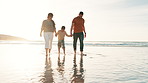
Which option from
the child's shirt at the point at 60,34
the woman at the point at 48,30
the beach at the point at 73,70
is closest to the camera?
the beach at the point at 73,70

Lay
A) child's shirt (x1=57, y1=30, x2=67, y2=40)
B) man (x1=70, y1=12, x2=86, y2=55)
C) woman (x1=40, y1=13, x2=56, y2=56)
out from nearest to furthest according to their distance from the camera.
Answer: woman (x1=40, y1=13, x2=56, y2=56)
man (x1=70, y1=12, x2=86, y2=55)
child's shirt (x1=57, y1=30, x2=67, y2=40)

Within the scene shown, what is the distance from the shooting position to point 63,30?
13227 millimetres

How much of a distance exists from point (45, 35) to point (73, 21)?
182 cm

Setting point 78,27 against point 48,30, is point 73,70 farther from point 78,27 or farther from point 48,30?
point 78,27

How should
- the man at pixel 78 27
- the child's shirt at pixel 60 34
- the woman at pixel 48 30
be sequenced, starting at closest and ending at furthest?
the woman at pixel 48 30 → the man at pixel 78 27 → the child's shirt at pixel 60 34

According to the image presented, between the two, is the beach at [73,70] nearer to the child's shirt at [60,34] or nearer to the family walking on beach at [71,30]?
the family walking on beach at [71,30]

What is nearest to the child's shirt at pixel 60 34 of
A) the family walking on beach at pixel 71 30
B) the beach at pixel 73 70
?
the family walking on beach at pixel 71 30

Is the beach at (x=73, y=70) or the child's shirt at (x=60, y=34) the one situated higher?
the child's shirt at (x=60, y=34)

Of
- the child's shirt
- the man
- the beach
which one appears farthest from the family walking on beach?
the beach

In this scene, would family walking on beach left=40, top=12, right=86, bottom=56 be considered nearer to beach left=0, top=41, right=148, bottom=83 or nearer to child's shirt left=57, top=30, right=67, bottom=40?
child's shirt left=57, top=30, right=67, bottom=40

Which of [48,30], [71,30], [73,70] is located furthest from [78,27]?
[73,70]

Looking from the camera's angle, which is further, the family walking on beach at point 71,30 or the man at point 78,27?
the man at point 78,27

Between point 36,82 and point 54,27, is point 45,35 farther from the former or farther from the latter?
point 36,82

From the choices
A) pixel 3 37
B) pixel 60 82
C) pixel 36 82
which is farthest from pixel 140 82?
pixel 3 37
